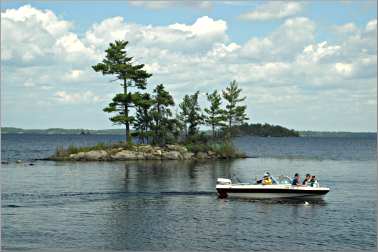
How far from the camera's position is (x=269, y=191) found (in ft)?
142

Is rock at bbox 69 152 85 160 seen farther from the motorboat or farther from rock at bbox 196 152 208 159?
the motorboat

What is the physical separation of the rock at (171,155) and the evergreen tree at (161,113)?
14.8 feet

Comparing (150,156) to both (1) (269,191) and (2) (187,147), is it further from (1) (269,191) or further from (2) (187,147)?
(1) (269,191)

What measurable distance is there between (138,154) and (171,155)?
5.00m

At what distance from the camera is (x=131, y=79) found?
82.2 metres

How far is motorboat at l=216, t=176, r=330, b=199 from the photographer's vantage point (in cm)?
4325

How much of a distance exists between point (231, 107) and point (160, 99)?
1725cm

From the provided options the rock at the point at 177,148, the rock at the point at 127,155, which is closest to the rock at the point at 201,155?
the rock at the point at 177,148

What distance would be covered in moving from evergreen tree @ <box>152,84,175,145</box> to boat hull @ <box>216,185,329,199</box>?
41.5m

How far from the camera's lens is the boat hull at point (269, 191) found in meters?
43.2

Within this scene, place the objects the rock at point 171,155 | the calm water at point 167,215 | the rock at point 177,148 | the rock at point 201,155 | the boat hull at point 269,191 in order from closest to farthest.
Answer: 1. the calm water at point 167,215
2. the boat hull at point 269,191
3. the rock at point 171,155
4. the rock at point 177,148
5. the rock at point 201,155

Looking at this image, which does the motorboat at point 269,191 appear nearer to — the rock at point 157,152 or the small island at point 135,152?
the small island at point 135,152

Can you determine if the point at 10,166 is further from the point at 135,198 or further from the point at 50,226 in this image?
the point at 50,226

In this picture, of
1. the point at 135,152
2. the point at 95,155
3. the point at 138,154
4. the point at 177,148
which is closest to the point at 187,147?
the point at 177,148
